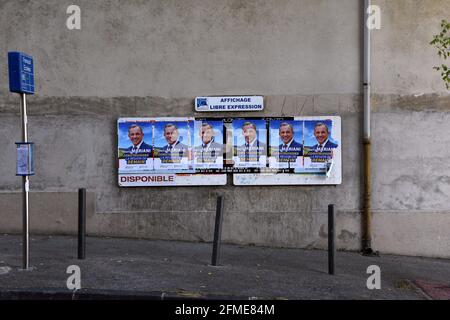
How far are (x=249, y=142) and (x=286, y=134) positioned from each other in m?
0.69

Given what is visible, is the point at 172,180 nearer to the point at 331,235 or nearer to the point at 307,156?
the point at 307,156

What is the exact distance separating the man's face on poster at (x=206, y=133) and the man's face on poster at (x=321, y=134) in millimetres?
1894

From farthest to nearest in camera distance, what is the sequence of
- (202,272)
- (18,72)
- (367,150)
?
(367,150)
(202,272)
(18,72)

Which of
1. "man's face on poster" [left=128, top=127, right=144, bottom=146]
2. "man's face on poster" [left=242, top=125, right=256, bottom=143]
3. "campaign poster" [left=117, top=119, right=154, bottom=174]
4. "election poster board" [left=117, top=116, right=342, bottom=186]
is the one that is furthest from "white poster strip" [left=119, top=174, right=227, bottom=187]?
"man's face on poster" [left=242, top=125, right=256, bottom=143]

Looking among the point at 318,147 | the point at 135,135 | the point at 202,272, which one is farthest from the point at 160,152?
the point at 202,272

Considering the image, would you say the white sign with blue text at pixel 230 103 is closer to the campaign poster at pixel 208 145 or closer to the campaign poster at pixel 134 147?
the campaign poster at pixel 208 145

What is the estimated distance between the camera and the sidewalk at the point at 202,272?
23.8ft

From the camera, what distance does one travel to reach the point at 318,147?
1091 cm

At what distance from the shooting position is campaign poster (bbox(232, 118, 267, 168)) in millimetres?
10875

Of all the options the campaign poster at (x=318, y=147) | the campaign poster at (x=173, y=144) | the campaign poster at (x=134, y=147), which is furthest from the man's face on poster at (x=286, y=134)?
the campaign poster at (x=134, y=147)

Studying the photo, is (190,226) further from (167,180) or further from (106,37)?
(106,37)

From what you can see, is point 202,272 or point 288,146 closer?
point 202,272
